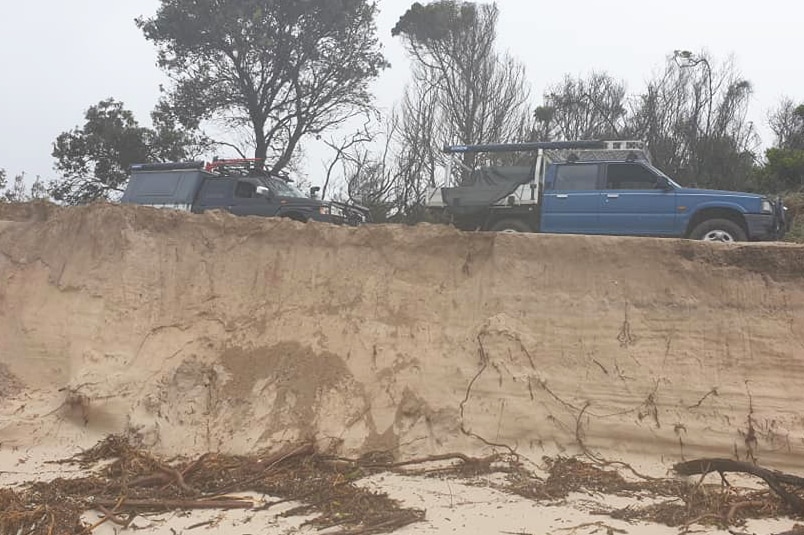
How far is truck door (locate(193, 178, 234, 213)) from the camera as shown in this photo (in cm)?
1348

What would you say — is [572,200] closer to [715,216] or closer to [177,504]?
[715,216]

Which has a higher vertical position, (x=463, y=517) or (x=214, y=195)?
(x=214, y=195)

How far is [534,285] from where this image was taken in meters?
8.27

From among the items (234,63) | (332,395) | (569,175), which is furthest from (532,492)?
(234,63)

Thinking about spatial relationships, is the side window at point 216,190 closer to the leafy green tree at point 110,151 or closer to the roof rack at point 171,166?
the roof rack at point 171,166

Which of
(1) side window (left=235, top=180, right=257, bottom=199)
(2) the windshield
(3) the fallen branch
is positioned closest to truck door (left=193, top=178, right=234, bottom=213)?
(1) side window (left=235, top=180, right=257, bottom=199)

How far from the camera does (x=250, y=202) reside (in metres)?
13.3

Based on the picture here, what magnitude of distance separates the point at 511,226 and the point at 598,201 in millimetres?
1607

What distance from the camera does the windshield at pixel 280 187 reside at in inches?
534

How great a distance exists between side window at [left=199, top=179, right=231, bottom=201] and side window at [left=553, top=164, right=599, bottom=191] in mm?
6269

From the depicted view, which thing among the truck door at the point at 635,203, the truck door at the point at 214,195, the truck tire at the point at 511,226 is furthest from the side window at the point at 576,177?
the truck door at the point at 214,195

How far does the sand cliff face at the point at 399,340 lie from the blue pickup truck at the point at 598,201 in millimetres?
2865

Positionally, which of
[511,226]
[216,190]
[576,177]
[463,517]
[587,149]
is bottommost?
[463,517]

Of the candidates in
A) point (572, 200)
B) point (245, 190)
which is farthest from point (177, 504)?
point (245, 190)
